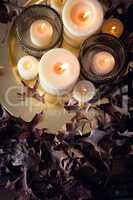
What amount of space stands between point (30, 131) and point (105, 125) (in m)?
0.12

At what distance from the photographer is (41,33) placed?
3.34 feet

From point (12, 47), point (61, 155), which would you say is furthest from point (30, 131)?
point (12, 47)

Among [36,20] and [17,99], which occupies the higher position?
[36,20]

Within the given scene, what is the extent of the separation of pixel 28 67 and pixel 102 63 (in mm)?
123

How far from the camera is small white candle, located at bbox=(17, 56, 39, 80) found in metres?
1.00

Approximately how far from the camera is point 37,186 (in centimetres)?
93

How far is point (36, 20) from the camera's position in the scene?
1.03 meters

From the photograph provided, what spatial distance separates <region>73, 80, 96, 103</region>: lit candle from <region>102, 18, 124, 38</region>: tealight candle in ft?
0.34

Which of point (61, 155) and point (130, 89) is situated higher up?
point (130, 89)

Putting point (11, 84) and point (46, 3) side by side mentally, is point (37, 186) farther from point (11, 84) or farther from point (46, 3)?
point (46, 3)

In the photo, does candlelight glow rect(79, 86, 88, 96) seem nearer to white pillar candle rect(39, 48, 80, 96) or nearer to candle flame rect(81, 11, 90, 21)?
white pillar candle rect(39, 48, 80, 96)

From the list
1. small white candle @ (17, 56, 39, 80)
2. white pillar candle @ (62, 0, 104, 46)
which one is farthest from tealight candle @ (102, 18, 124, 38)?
small white candle @ (17, 56, 39, 80)

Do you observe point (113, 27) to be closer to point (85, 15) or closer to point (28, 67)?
point (85, 15)

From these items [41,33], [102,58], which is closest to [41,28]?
[41,33]
